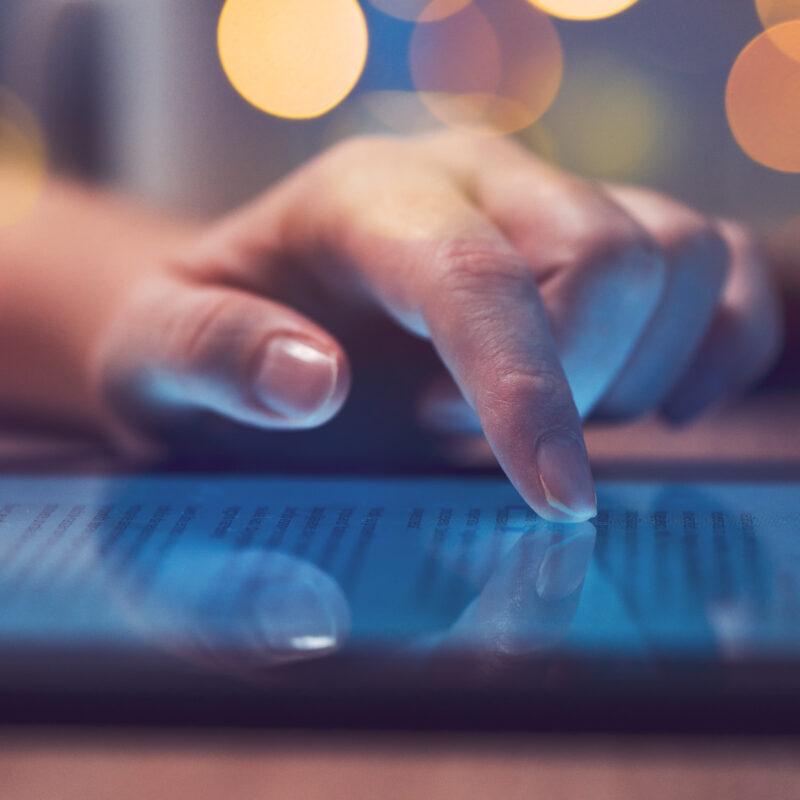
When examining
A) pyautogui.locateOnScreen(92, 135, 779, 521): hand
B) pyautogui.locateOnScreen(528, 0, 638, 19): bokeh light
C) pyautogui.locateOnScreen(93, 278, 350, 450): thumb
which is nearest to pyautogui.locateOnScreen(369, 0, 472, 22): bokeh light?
pyautogui.locateOnScreen(528, 0, 638, 19): bokeh light

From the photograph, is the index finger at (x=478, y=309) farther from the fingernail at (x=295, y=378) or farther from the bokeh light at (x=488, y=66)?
the bokeh light at (x=488, y=66)

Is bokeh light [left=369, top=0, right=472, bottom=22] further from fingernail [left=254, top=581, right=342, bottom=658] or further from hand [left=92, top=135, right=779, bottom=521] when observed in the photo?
fingernail [left=254, top=581, right=342, bottom=658]

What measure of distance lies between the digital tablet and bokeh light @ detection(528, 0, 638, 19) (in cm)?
69

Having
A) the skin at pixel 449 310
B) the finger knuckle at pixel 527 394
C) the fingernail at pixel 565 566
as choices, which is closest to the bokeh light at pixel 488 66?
the skin at pixel 449 310

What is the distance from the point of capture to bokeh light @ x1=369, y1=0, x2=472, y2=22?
0.87m

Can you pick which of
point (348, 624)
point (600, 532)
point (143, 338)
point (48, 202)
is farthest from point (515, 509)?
point (48, 202)

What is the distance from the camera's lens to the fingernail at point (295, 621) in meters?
0.23

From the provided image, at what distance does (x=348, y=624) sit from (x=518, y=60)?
3.49 ft

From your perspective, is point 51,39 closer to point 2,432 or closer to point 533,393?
point 2,432

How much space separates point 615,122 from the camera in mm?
1113

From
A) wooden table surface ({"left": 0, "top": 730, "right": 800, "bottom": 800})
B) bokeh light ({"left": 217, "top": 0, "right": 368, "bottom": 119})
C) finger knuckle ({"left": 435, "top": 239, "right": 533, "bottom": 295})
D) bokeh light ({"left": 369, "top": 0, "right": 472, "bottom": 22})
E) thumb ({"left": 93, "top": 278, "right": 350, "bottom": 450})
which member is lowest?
thumb ({"left": 93, "top": 278, "right": 350, "bottom": 450})

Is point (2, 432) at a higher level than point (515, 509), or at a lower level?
lower

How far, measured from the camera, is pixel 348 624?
0.25 m

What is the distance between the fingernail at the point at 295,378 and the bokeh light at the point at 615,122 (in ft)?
2.13
